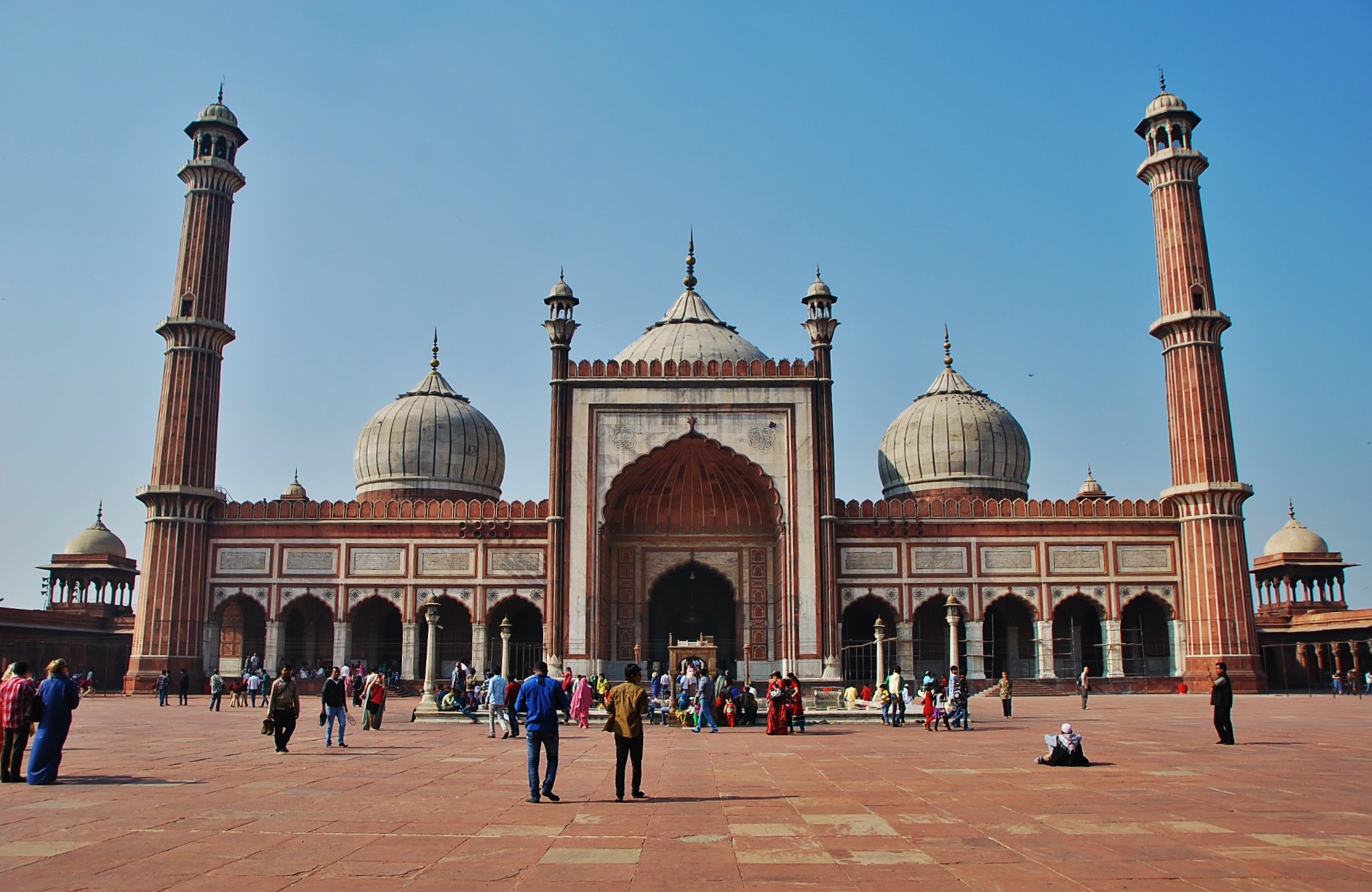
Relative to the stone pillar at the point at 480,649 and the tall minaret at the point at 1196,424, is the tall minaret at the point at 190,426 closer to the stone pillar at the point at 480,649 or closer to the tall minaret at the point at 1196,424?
the stone pillar at the point at 480,649

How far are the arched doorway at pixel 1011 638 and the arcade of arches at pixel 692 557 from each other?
19.1ft

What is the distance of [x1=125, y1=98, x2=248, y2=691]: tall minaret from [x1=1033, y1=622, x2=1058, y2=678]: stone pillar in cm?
2111

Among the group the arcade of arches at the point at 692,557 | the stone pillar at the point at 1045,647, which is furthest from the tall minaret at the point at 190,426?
the stone pillar at the point at 1045,647

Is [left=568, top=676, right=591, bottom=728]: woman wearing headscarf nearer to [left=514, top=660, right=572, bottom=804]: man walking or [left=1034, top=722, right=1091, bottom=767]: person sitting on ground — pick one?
[left=1034, top=722, right=1091, bottom=767]: person sitting on ground

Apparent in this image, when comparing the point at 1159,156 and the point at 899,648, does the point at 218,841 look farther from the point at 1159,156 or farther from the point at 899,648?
the point at 1159,156

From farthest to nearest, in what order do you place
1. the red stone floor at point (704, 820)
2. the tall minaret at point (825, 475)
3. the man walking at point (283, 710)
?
the tall minaret at point (825, 475), the man walking at point (283, 710), the red stone floor at point (704, 820)

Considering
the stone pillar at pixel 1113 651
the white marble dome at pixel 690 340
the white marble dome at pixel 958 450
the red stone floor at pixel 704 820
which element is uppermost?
the white marble dome at pixel 690 340

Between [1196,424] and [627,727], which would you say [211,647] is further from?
[1196,424]

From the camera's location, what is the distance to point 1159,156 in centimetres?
3100

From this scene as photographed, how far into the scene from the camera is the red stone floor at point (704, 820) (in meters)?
5.42

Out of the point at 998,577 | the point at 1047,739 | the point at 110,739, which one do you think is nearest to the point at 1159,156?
the point at 998,577

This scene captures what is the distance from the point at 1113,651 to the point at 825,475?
8667 millimetres

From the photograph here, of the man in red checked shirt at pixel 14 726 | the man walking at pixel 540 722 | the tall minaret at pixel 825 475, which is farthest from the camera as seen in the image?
the tall minaret at pixel 825 475

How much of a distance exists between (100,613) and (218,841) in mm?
36262
